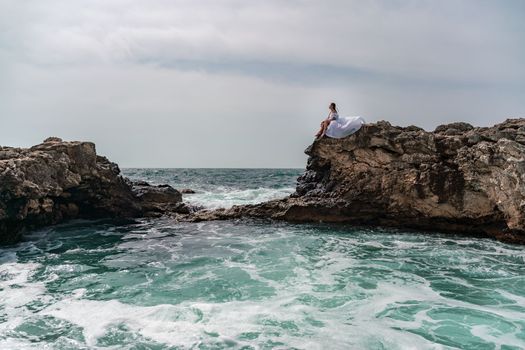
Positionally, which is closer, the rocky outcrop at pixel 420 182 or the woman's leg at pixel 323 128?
the rocky outcrop at pixel 420 182

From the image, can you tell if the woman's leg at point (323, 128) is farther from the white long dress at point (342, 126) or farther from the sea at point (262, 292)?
the sea at point (262, 292)

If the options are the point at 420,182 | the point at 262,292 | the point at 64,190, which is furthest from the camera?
the point at 64,190

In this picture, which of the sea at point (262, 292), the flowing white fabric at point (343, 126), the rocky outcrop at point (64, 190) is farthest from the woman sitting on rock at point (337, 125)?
the rocky outcrop at point (64, 190)

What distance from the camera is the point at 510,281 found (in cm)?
853

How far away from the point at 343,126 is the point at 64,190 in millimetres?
10197

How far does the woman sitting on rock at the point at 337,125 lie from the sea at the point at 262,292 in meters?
3.91

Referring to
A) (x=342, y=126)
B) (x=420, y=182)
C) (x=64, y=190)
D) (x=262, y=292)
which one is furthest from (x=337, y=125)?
(x=64, y=190)

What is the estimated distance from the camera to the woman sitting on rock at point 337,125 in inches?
591

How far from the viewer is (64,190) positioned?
49.2 feet

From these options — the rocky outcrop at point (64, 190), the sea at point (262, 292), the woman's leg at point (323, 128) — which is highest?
the woman's leg at point (323, 128)

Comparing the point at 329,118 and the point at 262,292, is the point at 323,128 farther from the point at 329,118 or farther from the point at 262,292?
the point at 262,292

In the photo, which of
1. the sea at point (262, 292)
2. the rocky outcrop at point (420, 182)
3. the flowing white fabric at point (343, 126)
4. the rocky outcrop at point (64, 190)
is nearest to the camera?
the sea at point (262, 292)

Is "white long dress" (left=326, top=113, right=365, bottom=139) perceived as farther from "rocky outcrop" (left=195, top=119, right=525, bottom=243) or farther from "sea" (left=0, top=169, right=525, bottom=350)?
"sea" (left=0, top=169, right=525, bottom=350)

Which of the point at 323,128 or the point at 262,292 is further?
the point at 323,128
